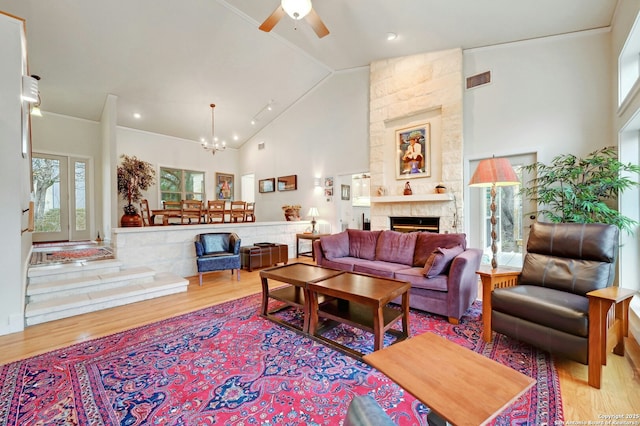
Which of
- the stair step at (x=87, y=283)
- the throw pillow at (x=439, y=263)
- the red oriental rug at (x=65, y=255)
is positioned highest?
the throw pillow at (x=439, y=263)

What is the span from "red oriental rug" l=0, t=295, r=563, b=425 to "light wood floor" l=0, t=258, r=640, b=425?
12cm

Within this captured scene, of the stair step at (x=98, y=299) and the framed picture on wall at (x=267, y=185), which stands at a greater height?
the framed picture on wall at (x=267, y=185)

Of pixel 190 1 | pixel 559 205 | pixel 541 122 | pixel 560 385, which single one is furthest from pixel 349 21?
pixel 560 385

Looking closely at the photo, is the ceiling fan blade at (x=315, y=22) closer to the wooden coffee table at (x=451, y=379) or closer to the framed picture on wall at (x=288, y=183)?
the wooden coffee table at (x=451, y=379)

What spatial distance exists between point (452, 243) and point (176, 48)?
5452 millimetres

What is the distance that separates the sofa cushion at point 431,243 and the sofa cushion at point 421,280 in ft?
1.08

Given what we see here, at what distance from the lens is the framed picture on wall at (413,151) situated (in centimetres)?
525

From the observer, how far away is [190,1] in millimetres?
4133

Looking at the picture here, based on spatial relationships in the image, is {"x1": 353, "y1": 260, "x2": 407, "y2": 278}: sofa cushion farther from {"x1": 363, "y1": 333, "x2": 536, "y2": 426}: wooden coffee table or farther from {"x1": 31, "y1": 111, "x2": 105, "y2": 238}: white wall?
{"x1": 31, "y1": 111, "x2": 105, "y2": 238}: white wall

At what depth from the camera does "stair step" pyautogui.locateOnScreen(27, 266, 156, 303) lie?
312 cm

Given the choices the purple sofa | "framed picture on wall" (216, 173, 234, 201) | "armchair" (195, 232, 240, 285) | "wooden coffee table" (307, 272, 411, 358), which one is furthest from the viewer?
"framed picture on wall" (216, 173, 234, 201)

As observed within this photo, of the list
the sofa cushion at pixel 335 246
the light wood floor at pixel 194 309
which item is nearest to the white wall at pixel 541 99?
the sofa cushion at pixel 335 246

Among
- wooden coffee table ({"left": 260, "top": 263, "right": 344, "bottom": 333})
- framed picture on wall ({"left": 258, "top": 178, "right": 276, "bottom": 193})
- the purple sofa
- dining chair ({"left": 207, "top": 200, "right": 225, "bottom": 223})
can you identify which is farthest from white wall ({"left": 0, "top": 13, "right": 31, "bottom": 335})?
framed picture on wall ({"left": 258, "top": 178, "right": 276, "bottom": 193})

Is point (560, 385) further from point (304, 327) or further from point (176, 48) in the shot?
point (176, 48)
